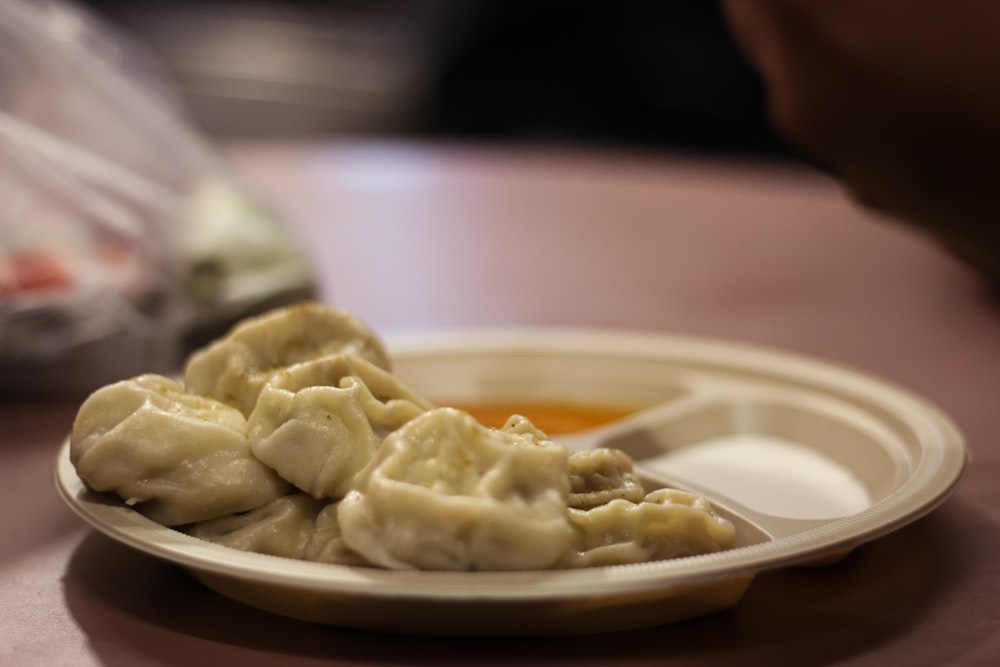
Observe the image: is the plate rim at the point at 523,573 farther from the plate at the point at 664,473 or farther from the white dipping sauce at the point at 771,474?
the white dipping sauce at the point at 771,474

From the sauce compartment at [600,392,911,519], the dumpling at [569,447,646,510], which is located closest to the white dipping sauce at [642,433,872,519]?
the sauce compartment at [600,392,911,519]

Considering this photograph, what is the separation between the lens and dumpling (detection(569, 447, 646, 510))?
1.21 meters

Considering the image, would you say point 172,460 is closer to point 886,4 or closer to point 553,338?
point 553,338

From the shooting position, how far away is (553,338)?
Answer: 2.05m

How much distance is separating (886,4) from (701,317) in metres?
0.66

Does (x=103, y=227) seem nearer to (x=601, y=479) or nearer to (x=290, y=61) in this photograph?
(x=601, y=479)

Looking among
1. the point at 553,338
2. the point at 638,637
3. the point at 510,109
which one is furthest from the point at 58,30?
the point at 510,109

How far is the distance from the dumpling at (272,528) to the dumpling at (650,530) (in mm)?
249

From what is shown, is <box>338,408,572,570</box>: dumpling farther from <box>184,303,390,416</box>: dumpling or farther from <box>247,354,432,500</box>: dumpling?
<box>184,303,390,416</box>: dumpling

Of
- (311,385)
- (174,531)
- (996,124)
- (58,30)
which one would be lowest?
(174,531)

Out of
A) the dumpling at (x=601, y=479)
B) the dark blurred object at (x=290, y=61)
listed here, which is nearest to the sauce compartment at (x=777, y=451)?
the dumpling at (x=601, y=479)

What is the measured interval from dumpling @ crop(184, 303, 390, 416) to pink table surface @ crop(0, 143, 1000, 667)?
199 millimetres

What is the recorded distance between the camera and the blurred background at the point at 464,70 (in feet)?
18.4

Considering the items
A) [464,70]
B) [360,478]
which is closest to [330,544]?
[360,478]
